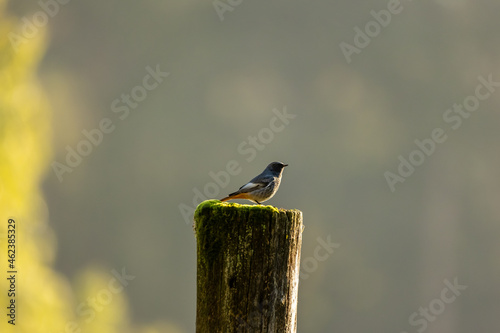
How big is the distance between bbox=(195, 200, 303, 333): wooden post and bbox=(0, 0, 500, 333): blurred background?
2290 cm

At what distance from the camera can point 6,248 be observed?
10336 mm

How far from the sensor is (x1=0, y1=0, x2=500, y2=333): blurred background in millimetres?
38375

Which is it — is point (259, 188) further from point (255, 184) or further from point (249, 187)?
point (249, 187)

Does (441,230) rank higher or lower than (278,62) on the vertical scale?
lower

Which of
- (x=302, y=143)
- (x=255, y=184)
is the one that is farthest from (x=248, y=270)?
(x=302, y=143)

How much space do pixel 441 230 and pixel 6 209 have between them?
4013cm

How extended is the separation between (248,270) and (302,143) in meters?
42.9

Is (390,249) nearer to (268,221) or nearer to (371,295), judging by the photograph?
(371,295)

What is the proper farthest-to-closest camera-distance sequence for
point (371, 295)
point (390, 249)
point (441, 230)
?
point (441, 230)
point (390, 249)
point (371, 295)

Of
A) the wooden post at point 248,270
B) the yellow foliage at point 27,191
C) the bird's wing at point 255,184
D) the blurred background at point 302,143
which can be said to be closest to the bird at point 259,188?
the bird's wing at point 255,184

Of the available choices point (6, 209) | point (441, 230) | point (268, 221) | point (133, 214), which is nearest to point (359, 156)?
point (441, 230)

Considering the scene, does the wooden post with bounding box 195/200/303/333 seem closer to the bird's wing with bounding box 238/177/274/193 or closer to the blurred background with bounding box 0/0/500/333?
the bird's wing with bounding box 238/177/274/193

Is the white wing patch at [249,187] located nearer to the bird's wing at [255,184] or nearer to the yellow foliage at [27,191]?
the bird's wing at [255,184]

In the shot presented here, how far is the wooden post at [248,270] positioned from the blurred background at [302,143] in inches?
901
